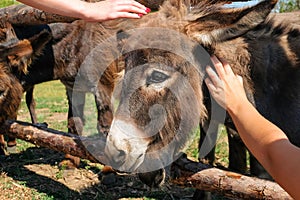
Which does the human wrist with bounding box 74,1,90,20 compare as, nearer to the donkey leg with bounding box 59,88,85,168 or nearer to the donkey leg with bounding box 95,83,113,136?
the donkey leg with bounding box 95,83,113,136

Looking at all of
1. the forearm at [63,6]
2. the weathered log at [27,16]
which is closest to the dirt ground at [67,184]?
the weathered log at [27,16]

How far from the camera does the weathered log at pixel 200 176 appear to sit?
2.76 m

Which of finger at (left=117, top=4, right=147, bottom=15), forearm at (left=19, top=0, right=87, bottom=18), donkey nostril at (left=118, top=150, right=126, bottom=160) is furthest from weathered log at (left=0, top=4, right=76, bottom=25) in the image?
donkey nostril at (left=118, top=150, right=126, bottom=160)

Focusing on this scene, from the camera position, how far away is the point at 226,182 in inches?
117

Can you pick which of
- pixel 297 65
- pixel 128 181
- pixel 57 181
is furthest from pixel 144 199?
pixel 297 65

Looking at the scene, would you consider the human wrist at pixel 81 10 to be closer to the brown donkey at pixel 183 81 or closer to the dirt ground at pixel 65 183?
the brown donkey at pixel 183 81

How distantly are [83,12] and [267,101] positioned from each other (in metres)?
1.64

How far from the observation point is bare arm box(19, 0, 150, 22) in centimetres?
252

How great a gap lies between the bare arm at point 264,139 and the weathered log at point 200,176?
102 cm

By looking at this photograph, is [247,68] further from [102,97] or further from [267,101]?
[102,97]

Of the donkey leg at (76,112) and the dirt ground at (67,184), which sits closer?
the dirt ground at (67,184)

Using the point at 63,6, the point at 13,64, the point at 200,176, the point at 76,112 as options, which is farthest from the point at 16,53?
the point at 200,176

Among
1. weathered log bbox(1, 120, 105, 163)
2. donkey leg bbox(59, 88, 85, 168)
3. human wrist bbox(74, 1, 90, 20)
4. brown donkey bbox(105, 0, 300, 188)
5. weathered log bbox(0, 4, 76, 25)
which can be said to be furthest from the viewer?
donkey leg bbox(59, 88, 85, 168)

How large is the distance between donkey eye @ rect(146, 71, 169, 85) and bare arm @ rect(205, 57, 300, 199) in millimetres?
928
